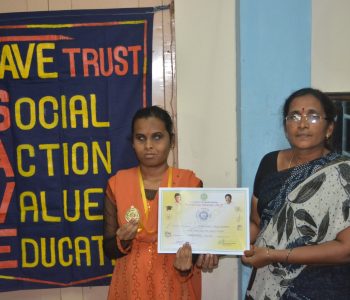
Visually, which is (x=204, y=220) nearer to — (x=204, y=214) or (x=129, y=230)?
(x=204, y=214)

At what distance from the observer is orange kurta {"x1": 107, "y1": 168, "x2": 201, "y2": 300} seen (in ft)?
5.07

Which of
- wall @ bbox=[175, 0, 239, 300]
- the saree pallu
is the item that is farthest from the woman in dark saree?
wall @ bbox=[175, 0, 239, 300]

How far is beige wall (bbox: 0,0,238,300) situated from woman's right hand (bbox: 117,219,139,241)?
747 millimetres

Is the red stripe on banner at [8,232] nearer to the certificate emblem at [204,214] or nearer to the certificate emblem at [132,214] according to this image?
the certificate emblem at [132,214]

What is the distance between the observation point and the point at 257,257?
1357 mm

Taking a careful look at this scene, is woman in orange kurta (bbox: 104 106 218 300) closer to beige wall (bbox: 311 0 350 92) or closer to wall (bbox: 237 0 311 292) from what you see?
wall (bbox: 237 0 311 292)

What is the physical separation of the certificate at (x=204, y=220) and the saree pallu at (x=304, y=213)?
0.32 ft

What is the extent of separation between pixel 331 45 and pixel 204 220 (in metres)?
1.30

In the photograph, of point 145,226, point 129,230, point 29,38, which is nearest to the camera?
point 129,230

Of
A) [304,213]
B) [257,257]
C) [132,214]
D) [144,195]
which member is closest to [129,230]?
[132,214]

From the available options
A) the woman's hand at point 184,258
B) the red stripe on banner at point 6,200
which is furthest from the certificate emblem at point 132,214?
the red stripe on banner at point 6,200

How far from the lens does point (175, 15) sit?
6.81 feet

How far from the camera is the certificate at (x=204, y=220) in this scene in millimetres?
1441

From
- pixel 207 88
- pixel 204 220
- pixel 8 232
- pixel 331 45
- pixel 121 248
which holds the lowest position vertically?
pixel 8 232
